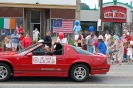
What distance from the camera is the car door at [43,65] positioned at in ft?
29.6

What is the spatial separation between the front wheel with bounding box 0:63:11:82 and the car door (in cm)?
50

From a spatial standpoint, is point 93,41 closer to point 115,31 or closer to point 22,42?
point 22,42

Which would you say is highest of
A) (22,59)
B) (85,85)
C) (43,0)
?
(43,0)

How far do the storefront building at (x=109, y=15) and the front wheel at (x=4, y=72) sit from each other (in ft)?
57.2

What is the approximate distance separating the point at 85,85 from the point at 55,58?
1.35 meters

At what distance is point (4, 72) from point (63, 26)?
13.1 meters

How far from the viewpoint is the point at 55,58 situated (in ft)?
30.0

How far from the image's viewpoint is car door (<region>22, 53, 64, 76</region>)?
29.6 feet

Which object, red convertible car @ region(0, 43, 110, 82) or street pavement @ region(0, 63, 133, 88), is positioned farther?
red convertible car @ region(0, 43, 110, 82)

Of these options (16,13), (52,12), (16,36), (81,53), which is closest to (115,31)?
(52,12)

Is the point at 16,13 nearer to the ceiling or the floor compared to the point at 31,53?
nearer to the ceiling

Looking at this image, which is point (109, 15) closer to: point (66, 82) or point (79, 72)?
point (79, 72)

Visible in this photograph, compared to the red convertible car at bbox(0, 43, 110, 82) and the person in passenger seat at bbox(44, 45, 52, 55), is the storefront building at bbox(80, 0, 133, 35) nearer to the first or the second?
the red convertible car at bbox(0, 43, 110, 82)

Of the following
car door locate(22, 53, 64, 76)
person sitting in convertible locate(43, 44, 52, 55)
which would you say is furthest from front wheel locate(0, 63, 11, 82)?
person sitting in convertible locate(43, 44, 52, 55)
